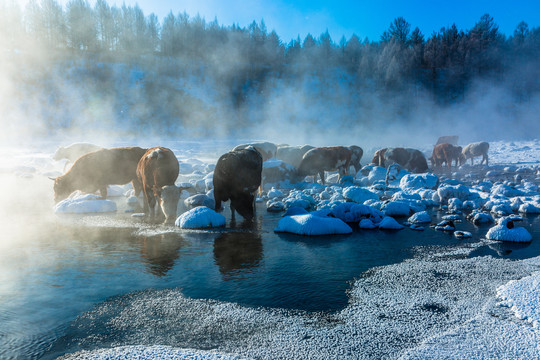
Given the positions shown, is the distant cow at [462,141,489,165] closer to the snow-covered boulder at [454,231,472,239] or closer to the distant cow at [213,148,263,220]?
the snow-covered boulder at [454,231,472,239]

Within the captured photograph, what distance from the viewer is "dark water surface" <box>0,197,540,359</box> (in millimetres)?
4289

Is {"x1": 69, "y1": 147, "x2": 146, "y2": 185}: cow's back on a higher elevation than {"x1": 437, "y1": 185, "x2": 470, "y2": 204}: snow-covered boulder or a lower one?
higher

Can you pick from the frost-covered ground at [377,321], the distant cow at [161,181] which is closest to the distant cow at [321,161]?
the distant cow at [161,181]

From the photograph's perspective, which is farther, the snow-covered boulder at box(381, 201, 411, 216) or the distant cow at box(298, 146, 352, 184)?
the distant cow at box(298, 146, 352, 184)

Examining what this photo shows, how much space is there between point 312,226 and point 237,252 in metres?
1.93

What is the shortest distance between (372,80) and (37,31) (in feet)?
181

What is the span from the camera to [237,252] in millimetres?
6609

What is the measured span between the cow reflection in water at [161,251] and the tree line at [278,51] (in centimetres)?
5098

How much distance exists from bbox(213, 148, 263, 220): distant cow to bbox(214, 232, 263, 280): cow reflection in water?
1598 mm

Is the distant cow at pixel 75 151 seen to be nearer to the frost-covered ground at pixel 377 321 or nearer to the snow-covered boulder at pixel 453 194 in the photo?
the snow-covered boulder at pixel 453 194

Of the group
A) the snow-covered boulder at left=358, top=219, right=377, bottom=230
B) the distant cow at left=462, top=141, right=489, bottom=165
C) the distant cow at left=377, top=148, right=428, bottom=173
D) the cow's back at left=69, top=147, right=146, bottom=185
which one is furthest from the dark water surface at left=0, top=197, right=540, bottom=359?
the distant cow at left=462, top=141, right=489, bottom=165

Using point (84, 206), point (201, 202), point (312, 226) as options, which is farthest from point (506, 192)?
point (84, 206)

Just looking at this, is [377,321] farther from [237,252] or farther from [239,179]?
[239,179]

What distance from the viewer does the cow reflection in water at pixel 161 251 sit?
5.75 m
